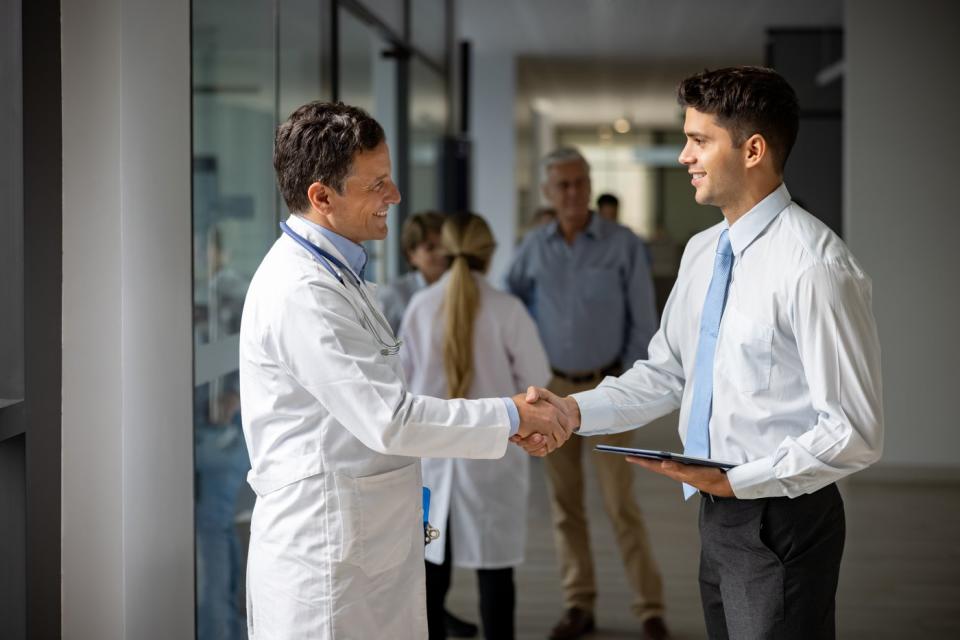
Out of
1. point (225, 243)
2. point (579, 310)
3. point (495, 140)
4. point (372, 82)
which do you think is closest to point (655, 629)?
point (579, 310)

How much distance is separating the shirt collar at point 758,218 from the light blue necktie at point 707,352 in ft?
0.20

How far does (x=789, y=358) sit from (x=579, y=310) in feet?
8.01

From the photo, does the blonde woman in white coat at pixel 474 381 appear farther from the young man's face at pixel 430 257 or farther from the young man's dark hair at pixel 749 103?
the young man's dark hair at pixel 749 103

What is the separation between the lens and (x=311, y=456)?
2008 mm

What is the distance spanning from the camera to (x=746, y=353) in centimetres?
206

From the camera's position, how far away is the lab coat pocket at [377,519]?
2008 millimetres

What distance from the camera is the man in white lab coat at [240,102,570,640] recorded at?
6.42 feet

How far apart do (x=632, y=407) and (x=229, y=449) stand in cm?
148

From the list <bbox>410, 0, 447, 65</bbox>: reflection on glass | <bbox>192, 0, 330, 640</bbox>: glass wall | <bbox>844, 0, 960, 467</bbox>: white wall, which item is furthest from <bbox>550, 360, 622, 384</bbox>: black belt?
<bbox>410, 0, 447, 65</bbox>: reflection on glass

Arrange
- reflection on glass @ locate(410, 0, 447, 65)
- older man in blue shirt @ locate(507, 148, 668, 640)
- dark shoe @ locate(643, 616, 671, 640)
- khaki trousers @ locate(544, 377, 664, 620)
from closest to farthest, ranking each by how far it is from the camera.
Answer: dark shoe @ locate(643, 616, 671, 640), khaki trousers @ locate(544, 377, 664, 620), older man in blue shirt @ locate(507, 148, 668, 640), reflection on glass @ locate(410, 0, 447, 65)

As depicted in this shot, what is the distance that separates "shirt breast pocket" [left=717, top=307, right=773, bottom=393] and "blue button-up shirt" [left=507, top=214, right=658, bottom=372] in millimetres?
2282

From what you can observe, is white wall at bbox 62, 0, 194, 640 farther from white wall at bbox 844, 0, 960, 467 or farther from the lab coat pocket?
white wall at bbox 844, 0, 960, 467

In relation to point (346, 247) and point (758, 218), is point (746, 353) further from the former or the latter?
point (346, 247)

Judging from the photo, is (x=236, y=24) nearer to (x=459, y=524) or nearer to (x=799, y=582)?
(x=459, y=524)
